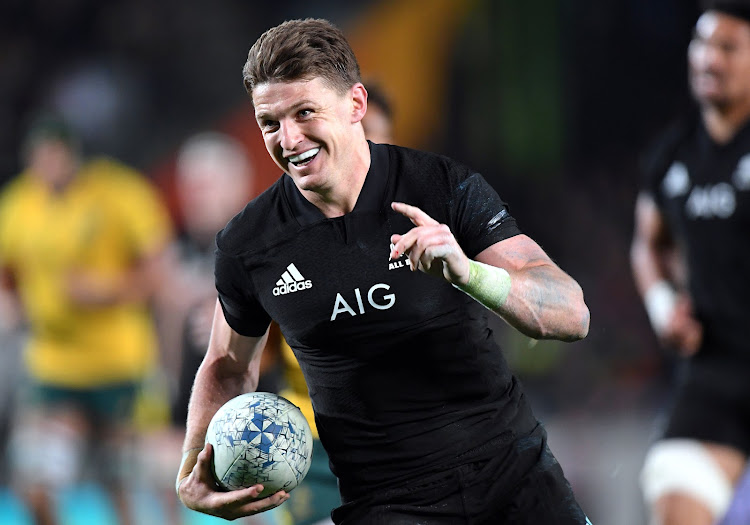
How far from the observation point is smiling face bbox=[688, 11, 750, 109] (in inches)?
219

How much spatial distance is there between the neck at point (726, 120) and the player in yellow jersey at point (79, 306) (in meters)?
4.49

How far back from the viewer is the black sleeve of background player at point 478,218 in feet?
10.5

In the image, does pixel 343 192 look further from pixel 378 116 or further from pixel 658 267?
pixel 658 267

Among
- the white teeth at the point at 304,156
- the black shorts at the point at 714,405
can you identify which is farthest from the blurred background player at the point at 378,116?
the black shorts at the point at 714,405

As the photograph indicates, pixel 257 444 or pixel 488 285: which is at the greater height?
pixel 488 285

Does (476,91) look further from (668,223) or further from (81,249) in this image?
(668,223)

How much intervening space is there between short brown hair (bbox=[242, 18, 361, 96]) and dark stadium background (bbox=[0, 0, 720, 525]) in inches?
215

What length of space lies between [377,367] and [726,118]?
3.13 meters

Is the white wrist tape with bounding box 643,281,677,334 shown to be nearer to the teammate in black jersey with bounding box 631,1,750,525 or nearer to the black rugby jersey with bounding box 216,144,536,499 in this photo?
the teammate in black jersey with bounding box 631,1,750,525

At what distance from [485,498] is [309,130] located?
1.19 metres

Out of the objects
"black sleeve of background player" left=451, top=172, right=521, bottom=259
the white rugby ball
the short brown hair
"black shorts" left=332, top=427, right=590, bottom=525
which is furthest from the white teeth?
"black shorts" left=332, top=427, right=590, bottom=525


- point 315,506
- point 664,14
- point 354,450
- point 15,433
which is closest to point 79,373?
point 15,433

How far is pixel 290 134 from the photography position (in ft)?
10.5

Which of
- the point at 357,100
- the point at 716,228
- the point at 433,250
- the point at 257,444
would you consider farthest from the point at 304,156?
the point at 716,228
